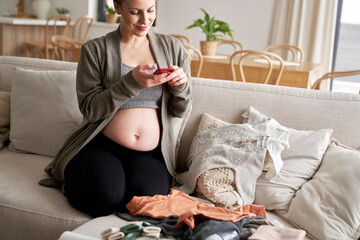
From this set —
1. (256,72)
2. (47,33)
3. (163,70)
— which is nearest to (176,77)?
(163,70)

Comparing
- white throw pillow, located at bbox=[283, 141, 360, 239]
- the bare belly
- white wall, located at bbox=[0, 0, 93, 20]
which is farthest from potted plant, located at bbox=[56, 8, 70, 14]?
white throw pillow, located at bbox=[283, 141, 360, 239]

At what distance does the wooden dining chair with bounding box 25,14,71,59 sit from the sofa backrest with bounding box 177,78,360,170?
3.75m

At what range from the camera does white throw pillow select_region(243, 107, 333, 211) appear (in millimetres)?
1744

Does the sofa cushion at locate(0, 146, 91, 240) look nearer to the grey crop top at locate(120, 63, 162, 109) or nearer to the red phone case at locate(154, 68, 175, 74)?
the grey crop top at locate(120, 63, 162, 109)

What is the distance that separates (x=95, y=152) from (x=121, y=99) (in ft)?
0.81

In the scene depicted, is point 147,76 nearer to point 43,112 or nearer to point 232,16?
point 43,112

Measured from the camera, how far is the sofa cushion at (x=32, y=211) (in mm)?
1647

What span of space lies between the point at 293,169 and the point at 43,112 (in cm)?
115

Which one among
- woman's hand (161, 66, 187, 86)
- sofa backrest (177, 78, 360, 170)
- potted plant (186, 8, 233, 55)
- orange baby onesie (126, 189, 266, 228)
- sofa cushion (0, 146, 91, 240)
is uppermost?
potted plant (186, 8, 233, 55)

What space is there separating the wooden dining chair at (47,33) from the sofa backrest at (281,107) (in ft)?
12.3

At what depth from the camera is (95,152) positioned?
1.79 metres

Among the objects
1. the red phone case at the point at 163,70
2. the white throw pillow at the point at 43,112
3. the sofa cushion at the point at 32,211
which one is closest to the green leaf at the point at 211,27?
the white throw pillow at the point at 43,112

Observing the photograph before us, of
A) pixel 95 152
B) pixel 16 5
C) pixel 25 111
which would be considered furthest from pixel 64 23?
pixel 95 152

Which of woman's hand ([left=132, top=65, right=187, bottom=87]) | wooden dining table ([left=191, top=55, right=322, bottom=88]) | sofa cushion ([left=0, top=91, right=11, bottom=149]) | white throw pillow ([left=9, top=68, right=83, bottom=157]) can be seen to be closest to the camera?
woman's hand ([left=132, top=65, right=187, bottom=87])
